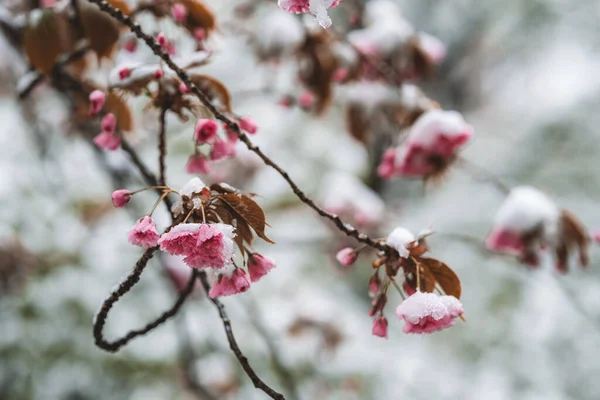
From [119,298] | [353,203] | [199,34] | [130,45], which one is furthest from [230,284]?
[353,203]

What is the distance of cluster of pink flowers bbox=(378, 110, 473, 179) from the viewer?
1.36 m

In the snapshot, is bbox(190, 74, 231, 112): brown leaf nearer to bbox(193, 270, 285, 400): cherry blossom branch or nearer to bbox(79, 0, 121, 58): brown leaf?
bbox(79, 0, 121, 58): brown leaf

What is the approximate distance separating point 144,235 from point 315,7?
34 centimetres

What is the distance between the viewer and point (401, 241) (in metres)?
0.73

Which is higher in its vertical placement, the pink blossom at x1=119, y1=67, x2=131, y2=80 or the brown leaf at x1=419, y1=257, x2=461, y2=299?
the pink blossom at x1=119, y1=67, x2=131, y2=80

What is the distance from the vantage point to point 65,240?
2.62m

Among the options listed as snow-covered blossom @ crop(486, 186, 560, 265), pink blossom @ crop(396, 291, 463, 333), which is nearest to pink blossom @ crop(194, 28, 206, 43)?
pink blossom @ crop(396, 291, 463, 333)

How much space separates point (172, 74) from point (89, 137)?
979mm

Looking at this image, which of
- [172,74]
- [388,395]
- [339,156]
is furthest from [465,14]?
[172,74]

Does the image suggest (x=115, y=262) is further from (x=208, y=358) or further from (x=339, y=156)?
(x=339, y=156)

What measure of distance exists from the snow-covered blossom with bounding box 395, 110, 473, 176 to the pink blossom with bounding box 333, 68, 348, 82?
0.33 metres

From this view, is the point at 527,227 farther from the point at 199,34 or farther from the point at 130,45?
the point at 130,45

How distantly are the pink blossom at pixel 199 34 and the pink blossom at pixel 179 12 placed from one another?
1.4 inches

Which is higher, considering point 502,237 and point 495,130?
point 502,237
